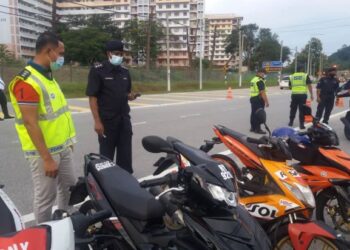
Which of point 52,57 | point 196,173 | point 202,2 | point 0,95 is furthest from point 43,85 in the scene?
point 202,2

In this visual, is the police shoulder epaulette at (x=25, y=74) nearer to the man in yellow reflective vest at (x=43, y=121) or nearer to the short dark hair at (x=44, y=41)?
the man in yellow reflective vest at (x=43, y=121)

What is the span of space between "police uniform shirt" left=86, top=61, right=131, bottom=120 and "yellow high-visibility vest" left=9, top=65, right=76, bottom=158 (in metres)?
1.40

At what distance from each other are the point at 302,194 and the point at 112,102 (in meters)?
2.66

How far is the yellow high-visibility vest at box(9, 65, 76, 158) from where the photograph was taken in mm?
3262

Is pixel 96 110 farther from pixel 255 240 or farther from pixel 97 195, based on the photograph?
pixel 255 240

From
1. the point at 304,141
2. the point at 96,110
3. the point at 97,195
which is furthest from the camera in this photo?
the point at 96,110

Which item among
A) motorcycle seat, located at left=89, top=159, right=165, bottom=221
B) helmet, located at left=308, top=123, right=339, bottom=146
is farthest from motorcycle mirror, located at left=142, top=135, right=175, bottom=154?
helmet, located at left=308, top=123, right=339, bottom=146

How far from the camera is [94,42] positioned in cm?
6034

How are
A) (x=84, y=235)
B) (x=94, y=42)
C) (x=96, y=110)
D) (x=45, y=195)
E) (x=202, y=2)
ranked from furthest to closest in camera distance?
(x=202, y=2), (x=94, y=42), (x=96, y=110), (x=45, y=195), (x=84, y=235)

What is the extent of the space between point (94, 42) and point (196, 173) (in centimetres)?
6057

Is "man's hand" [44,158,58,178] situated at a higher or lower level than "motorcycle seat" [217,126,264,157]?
lower

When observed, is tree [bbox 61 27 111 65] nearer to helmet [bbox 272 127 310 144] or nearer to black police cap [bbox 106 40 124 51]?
black police cap [bbox 106 40 124 51]

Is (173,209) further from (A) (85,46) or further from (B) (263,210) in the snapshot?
(A) (85,46)

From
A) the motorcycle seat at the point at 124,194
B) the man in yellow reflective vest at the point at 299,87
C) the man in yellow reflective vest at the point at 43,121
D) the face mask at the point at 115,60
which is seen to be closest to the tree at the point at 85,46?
the man in yellow reflective vest at the point at 299,87
